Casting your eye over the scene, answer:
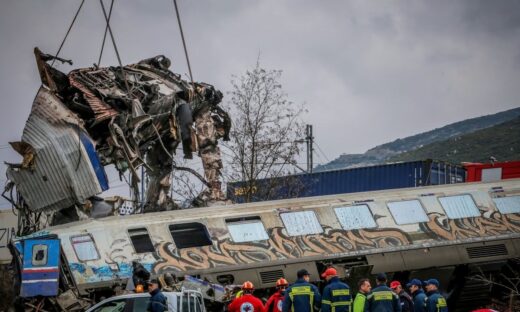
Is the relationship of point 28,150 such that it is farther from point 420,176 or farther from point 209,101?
point 420,176

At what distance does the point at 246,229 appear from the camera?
2203 cm

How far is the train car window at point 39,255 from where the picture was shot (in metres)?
19.4

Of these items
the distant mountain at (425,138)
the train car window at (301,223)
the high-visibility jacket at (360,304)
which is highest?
the distant mountain at (425,138)

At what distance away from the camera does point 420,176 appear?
120 feet

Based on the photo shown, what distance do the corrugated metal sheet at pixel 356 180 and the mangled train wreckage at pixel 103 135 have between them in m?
10.1

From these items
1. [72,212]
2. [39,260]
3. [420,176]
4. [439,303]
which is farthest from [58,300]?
[420,176]

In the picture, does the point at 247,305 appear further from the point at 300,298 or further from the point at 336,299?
the point at 336,299

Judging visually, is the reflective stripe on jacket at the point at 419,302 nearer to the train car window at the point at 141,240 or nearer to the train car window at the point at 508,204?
the train car window at the point at 141,240

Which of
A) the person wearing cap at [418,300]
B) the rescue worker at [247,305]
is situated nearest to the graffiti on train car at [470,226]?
the person wearing cap at [418,300]

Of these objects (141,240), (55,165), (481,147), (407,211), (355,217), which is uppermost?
(481,147)

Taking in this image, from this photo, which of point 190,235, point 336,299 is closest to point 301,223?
point 190,235

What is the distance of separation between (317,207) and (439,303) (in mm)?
7454

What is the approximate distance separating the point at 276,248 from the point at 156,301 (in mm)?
8452

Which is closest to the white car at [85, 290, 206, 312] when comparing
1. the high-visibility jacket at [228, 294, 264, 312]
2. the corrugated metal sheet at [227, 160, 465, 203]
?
the high-visibility jacket at [228, 294, 264, 312]
